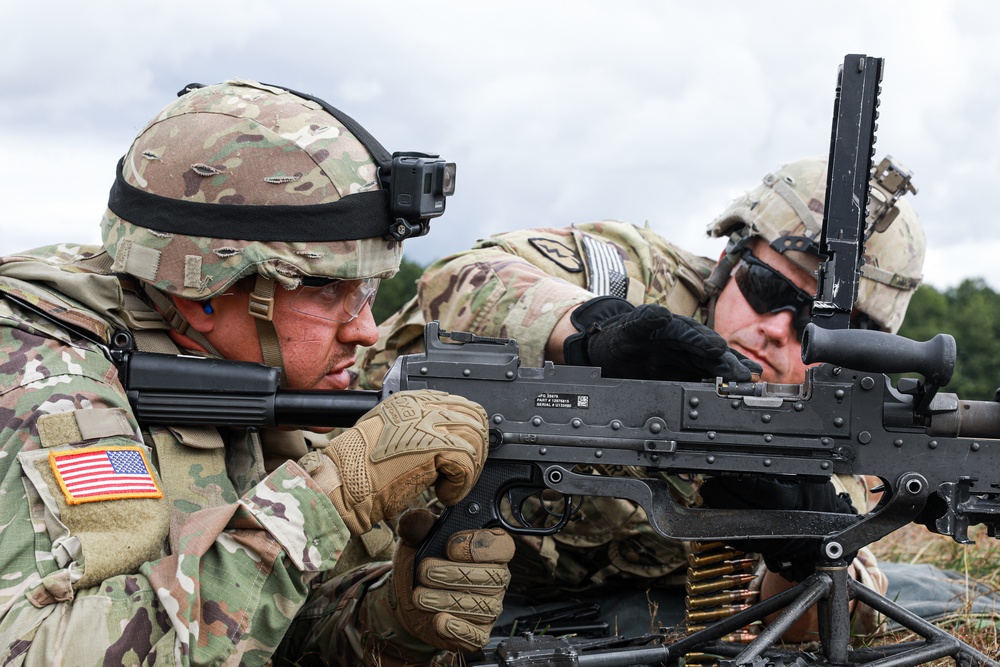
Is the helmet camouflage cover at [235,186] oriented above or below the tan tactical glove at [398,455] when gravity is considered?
above

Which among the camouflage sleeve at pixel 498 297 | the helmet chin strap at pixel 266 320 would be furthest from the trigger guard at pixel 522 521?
the camouflage sleeve at pixel 498 297

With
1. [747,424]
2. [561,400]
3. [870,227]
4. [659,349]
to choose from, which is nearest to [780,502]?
[747,424]

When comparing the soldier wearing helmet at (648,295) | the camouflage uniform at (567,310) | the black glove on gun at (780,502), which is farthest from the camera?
the soldier wearing helmet at (648,295)

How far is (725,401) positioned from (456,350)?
921mm

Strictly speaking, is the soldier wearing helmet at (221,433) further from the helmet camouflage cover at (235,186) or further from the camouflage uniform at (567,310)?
the camouflage uniform at (567,310)

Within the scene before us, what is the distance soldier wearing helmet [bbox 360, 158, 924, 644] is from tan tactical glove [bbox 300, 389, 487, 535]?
1.31 meters

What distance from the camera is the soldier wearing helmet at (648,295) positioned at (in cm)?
507

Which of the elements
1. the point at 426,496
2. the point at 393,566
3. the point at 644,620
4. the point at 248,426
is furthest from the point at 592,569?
the point at 248,426

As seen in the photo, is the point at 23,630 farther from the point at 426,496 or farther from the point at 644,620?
the point at 644,620

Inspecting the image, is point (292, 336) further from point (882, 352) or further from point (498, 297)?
point (882, 352)

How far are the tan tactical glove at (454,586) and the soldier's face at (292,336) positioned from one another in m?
0.64

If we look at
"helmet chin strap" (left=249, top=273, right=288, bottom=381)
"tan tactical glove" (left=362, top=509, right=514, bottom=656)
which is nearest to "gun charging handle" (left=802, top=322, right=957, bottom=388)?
"tan tactical glove" (left=362, top=509, right=514, bottom=656)

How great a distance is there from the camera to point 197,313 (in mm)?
3750

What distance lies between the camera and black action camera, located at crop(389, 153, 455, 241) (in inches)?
148
